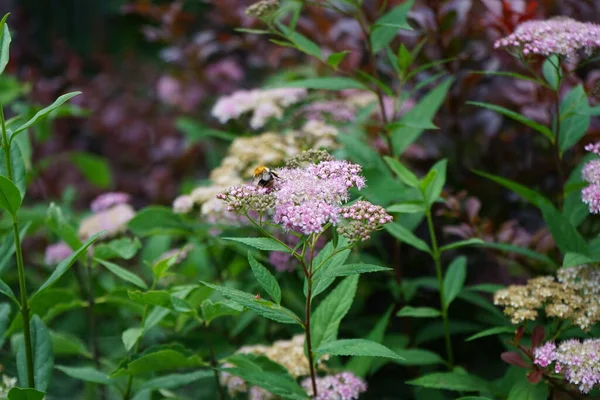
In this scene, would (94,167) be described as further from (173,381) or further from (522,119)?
(522,119)

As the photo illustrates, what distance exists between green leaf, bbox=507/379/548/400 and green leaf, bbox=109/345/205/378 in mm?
461

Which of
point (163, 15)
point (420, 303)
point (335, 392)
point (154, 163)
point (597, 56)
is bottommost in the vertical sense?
point (154, 163)

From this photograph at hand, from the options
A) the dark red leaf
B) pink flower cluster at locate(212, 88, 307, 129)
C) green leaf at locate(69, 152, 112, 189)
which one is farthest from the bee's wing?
green leaf at locate(69, 152, 112, 189)

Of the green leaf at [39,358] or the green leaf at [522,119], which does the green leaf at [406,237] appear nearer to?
the green leaf at [522,119]

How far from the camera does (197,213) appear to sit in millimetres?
1348

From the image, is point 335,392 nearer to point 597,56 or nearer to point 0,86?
point 597,56

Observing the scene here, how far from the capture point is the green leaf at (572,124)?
1.11m

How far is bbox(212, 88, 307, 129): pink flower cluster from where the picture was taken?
4.66 ft

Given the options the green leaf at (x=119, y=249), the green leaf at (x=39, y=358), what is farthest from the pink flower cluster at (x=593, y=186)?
the green leaf at (x=39, y=358)

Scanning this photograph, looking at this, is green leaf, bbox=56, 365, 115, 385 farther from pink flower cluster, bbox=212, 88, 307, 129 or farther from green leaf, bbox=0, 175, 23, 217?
pink flower cluster, bbox=212, 88, 307, 129

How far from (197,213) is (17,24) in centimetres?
170

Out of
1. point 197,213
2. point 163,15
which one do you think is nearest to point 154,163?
point 163,15

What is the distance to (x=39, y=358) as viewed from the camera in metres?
1.01

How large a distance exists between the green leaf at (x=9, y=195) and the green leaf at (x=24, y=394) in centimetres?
24
